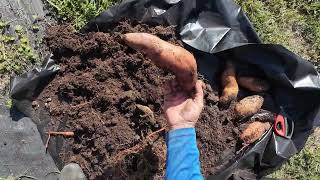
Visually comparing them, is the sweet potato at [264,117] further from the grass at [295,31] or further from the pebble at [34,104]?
the pebble at [34,104]

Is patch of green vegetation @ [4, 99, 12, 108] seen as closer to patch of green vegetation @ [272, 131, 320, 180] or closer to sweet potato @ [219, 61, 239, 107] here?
sweet potato @ [219, 61, 239, 107]

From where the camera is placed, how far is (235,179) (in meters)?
2.56

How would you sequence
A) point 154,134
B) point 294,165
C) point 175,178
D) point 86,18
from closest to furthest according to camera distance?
point 175,178 < point 154,134 < point 86,18 < point 294,165

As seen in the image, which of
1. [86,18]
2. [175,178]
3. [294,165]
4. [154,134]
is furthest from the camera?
[294,165]

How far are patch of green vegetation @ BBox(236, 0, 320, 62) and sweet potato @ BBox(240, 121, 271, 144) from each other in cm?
66

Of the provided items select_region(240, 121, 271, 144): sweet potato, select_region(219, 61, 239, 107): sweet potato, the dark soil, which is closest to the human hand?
the dark soil

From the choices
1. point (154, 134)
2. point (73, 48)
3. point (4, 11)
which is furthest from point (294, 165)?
point (4, 11)

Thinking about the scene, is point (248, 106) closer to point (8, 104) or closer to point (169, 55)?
point (169, 55)

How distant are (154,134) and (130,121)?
158 mm

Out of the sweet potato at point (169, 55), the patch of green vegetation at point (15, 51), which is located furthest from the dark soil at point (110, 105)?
the sweet potato at point (169, 55)

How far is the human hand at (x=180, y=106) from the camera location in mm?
1994

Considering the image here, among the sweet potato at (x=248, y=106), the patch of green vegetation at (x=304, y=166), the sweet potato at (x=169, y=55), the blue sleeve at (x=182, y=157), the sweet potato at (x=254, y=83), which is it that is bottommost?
the patch of green vegetation at (x=304, y=166)

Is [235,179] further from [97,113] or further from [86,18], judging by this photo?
[86,18]

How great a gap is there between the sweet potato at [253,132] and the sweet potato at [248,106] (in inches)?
3.1
